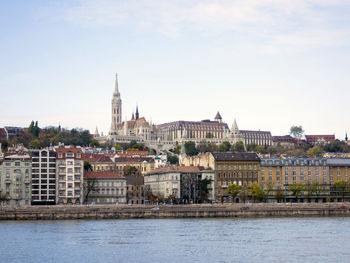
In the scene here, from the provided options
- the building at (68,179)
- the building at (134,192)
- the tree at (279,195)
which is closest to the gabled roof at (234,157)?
the tree at (279,195)

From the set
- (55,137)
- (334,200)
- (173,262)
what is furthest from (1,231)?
(55,137)

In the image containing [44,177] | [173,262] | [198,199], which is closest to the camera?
[173,262]

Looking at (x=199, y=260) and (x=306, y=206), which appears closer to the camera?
(x=199, y=260)

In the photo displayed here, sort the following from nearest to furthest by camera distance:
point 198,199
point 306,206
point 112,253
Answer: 1. point 112,253
2. point 306,206
3. point 198,199

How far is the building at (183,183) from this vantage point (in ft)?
338

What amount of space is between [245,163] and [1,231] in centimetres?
4971

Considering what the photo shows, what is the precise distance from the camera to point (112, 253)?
4928 centimetres

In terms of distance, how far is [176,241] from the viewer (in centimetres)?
5578

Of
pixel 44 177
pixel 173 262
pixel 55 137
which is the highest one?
pixel 55 137

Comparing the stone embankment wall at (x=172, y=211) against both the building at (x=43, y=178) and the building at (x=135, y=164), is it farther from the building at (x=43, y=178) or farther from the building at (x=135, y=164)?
the building at (x=135, y=164)

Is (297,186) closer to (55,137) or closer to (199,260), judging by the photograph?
(199,260)

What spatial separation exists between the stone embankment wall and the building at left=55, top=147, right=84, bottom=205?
39.9ft

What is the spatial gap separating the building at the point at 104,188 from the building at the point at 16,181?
8.38 meters

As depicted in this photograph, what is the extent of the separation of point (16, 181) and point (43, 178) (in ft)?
10.9
